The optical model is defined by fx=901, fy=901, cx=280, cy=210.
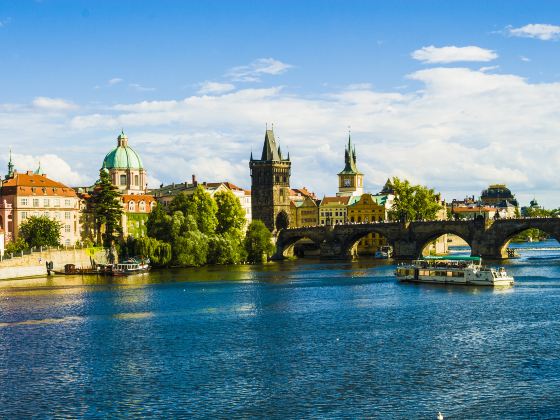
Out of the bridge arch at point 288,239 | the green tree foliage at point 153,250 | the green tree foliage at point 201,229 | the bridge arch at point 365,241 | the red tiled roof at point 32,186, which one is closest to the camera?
the green tree foliage at point 153,250

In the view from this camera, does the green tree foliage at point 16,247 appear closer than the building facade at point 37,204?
Yes

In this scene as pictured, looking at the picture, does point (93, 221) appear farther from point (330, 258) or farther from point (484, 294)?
point (484, 294)

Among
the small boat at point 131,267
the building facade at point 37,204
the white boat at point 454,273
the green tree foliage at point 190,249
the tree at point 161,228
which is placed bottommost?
the white boat at point 454,273

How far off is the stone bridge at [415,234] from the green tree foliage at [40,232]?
52.3m

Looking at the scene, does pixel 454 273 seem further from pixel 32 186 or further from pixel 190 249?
pixel 32 186

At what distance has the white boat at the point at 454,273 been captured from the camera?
99562 millimetres

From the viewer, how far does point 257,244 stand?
15112cm

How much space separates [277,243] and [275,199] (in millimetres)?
21472

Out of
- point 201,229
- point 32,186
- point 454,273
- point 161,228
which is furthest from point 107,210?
point 454,273

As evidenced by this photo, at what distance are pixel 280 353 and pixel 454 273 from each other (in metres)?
52.7

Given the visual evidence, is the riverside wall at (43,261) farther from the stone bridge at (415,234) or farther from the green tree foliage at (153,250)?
the stone bridge at (415,234)

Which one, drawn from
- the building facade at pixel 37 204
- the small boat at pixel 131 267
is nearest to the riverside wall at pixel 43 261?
the small boat at pixel 131 267

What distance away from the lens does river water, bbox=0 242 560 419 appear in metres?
42.7

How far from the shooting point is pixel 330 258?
172 m
